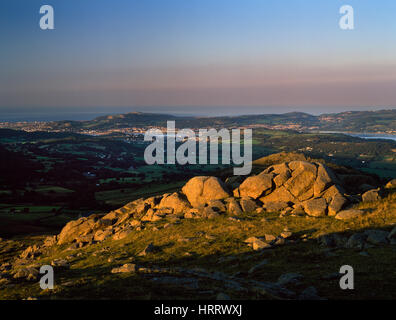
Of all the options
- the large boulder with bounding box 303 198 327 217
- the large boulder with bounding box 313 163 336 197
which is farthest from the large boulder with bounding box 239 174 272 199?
the large boulder with bounding box 303 198 327 217

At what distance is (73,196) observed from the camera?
387 feet

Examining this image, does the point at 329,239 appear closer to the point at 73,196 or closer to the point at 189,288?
the point at 189,288

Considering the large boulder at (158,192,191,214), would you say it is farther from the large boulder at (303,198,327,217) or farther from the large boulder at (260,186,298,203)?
the large boulder at (303,198,327,217)

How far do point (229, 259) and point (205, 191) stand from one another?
19164mm

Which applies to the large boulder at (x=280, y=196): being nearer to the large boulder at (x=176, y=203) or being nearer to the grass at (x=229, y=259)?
the grass at (x=229, y=259)

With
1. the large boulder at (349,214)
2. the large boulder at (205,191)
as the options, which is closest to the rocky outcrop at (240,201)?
the large boulder at (205,191)

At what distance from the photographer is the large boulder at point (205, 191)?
38.5 meters

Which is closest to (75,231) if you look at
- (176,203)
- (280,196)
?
(176,203)

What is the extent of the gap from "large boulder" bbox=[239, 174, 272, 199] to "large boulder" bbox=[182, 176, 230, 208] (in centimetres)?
291

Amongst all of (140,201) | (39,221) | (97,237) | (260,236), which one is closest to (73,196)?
A: (39,221)

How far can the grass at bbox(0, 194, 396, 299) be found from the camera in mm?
14039

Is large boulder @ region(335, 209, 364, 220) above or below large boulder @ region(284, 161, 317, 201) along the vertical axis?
below

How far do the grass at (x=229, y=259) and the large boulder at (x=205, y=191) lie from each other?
6508 millimetres
